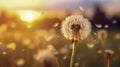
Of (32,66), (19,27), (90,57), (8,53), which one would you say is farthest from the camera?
(19,27)

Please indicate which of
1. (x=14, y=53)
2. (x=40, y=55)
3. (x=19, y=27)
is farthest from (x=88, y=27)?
(x=19, y=27)

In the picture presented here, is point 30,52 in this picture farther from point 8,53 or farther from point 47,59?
point 47,59

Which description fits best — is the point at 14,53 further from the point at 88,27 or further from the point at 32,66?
the point at 88,27

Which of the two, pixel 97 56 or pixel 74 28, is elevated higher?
pixel 74 28

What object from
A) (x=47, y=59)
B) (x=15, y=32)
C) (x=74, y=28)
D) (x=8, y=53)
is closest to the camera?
(x=47, y=59)

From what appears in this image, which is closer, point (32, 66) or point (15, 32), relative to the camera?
point (32, 66)

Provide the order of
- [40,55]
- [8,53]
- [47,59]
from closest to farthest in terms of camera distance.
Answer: [47,59]
[40,55]
[8,53]

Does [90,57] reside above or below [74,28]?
below

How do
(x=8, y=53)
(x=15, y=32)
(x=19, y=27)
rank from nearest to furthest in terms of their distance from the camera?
(x=8, y=53)
(x=15, y=32)
(x=19, y=27)

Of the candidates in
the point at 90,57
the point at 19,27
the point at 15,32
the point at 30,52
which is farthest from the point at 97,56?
the point at 19,27
